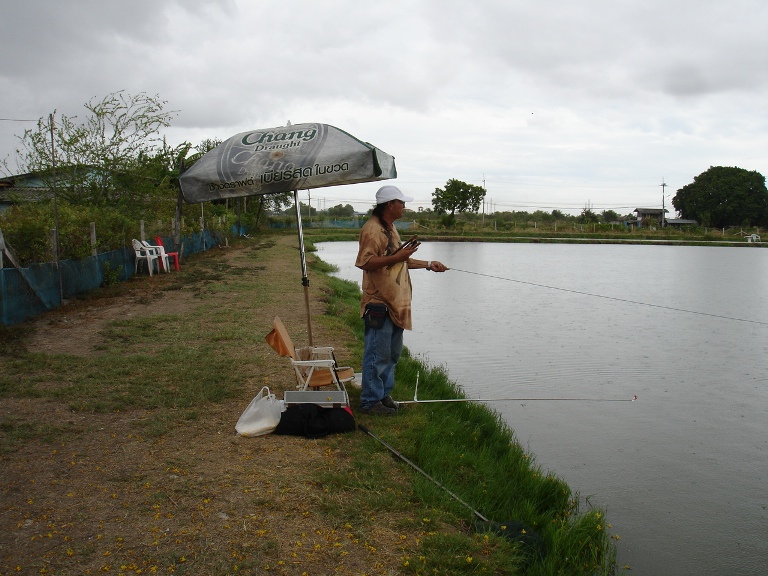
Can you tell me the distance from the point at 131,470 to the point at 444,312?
34.9 feet

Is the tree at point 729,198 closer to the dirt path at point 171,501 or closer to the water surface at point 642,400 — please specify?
the water surface at point 642,400

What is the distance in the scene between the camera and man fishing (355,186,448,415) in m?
5.50

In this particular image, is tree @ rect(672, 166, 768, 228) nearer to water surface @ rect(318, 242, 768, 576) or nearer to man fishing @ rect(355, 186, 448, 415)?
water surface @ rect(318, 242, 768, 576)

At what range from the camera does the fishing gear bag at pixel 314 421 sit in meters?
5.18

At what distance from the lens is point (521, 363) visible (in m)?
9.61

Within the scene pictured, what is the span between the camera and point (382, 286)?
18.3 feet

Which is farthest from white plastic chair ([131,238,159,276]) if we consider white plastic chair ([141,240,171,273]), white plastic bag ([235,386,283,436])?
white plastic bag ([235,386,283,436])

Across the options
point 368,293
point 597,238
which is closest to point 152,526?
point 368,293

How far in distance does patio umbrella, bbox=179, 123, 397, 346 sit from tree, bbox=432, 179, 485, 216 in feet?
237

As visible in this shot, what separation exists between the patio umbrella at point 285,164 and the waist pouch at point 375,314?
0.89m

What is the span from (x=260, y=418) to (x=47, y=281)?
707cm

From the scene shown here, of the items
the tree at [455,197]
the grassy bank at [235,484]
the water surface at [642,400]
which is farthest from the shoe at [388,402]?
the tree at [455,197]

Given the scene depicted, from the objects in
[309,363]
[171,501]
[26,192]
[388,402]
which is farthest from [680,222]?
[171,501]

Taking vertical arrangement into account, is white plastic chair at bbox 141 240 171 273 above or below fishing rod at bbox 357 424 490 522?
above
